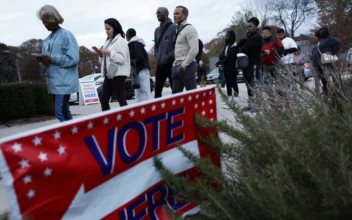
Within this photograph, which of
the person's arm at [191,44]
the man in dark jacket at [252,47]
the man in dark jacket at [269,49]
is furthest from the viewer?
the man in dark jacket at [269,49]

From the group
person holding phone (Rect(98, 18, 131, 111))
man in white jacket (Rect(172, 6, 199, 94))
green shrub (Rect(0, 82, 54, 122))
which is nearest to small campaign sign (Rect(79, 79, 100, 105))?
green shrub (Rect(0, 82, 54, 122))

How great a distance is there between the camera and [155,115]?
6.77 ft

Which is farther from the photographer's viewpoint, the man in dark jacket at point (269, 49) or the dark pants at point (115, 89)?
the man in dark jacket at point (269, 49)

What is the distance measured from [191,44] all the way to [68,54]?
1.63 metres

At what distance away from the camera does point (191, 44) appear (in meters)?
4.69

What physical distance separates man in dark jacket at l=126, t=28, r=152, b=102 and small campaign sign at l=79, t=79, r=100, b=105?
29.6 feet

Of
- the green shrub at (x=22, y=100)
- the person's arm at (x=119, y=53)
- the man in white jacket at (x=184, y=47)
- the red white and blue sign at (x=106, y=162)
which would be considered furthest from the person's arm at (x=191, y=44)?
the green shrub at (x=22, y=100)

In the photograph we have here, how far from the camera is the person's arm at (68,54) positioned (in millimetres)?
4179

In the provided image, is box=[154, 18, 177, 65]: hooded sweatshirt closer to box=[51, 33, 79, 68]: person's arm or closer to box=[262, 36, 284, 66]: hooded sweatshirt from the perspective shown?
box=[51, 33, 79, 68]: person's arm

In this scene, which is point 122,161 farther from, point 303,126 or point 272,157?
point 303,126

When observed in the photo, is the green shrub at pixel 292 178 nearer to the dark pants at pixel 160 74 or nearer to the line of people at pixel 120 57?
the line of people at pixel 120 57

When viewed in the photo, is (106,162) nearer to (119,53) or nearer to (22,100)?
(119,53)

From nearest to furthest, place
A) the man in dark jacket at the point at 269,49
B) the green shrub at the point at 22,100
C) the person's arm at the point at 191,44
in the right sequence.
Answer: the person's arm at the point at 191,44, the man in dark jacket at the point at 269,49, the green shrub at the point at 22,100

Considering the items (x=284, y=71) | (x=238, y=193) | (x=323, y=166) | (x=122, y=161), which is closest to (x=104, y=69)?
(x=284, y=71)
